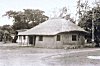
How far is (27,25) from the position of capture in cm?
7538

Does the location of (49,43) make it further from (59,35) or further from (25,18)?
(25,18)

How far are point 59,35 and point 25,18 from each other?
2736 centimetres

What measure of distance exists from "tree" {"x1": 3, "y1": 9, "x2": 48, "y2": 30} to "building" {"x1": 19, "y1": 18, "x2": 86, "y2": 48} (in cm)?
2182

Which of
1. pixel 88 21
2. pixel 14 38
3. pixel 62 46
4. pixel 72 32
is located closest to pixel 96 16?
pixel 88 21

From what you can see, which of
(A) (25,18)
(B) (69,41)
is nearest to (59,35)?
(B) (69,41)

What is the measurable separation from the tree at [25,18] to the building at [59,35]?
859 inches

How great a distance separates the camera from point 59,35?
48.6 metres

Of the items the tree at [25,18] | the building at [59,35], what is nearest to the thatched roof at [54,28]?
the building at [59,35]

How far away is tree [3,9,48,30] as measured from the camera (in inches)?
2918

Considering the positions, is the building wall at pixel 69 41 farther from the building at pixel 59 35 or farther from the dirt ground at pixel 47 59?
the dirt ground at pixel 47 59

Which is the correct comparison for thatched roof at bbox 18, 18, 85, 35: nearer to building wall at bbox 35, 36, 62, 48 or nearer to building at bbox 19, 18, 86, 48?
building at bbox 19, 18, 86, 48

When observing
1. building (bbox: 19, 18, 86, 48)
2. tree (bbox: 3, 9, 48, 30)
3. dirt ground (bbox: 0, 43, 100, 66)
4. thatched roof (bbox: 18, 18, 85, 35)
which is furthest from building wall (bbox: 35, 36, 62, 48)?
tree (bbox: 3, 9, 48, 30)

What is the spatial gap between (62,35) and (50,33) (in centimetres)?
208

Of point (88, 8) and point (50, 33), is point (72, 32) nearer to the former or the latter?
point (50, 33)
